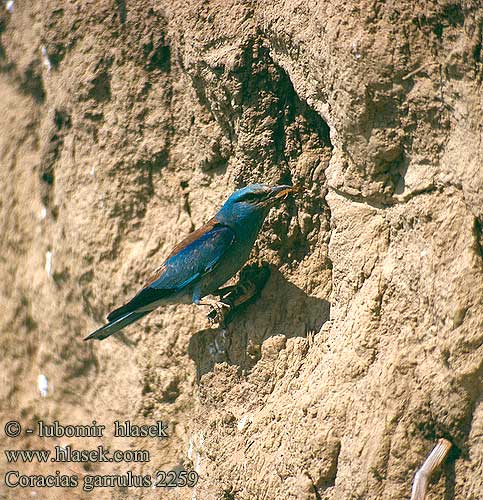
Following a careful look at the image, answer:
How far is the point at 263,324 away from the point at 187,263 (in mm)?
561

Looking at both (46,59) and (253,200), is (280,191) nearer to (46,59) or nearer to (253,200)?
(253,200)

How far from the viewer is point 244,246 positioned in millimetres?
4832

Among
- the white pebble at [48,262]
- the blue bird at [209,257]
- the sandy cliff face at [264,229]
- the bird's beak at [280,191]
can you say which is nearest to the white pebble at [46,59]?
the sandy cliff face at [264,229]

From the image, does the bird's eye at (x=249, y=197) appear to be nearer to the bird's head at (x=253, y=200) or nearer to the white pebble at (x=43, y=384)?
the bird's head at (x=253, y=200)

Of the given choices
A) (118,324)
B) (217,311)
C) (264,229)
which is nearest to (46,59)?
(118,324)

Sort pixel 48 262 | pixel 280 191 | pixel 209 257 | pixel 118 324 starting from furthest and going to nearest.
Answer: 1. pixel 48 262
2. pixel 118 324
3. pixel 209 257
4. pixel 280 191

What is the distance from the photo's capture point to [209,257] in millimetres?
4895

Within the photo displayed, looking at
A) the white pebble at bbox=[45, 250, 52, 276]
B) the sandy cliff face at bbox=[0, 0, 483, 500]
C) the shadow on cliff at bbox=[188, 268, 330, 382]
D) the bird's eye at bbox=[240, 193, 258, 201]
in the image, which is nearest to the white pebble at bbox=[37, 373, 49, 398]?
the sandy cliff face at bbox=[0, 0, 483, 500]

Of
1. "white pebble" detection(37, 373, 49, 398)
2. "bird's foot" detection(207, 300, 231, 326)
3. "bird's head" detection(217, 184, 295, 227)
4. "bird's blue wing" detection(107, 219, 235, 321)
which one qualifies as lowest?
"white pebble" detection(37, 373, 49, 398)

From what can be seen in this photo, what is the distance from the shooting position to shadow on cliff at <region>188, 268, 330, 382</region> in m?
4.59

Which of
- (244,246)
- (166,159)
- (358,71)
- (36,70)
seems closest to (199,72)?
(166,159)

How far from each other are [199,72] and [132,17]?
2.78 feet

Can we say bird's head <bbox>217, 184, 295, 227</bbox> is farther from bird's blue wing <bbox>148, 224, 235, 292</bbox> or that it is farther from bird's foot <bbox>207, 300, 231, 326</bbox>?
bird's foot <bbox>207, 300, 231, 326</bbox>

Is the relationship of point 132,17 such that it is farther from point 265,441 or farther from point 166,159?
point 265,441
